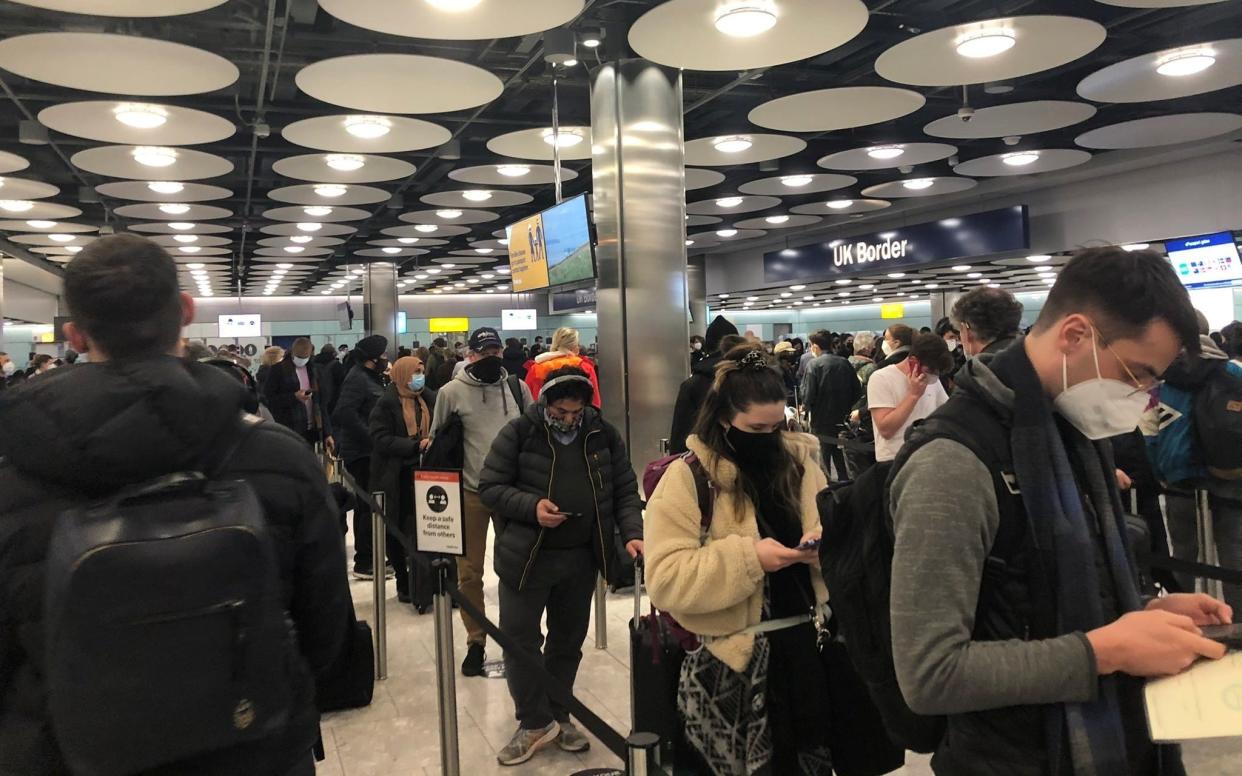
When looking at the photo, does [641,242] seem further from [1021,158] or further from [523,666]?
[1021,158]

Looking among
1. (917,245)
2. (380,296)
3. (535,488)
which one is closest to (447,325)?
(380,296)

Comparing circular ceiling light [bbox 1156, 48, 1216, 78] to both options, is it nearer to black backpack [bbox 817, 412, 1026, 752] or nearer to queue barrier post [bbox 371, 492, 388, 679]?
queue barrier post [bbox 371, 492, 388, 679]

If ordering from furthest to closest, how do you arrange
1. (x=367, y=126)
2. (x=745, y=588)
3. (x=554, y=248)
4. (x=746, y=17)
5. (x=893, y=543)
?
1. (x=367, y=126)
2. (x=554, y=248)
3. (x=746, y=17)
4. (x=745, y=588)
5. (x=893, y=543)

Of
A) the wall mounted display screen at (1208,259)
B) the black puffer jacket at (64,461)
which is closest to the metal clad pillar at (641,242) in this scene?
the black puffer jacket at (64,461)

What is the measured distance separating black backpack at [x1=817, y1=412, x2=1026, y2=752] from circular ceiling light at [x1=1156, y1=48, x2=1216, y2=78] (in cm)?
814

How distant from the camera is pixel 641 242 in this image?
24.9 feet

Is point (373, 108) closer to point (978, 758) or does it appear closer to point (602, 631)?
point (602, 631)

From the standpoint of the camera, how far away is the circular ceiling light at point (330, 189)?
1302 cm

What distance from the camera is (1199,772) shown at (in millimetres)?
3604

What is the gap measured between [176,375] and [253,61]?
8437 millimetres

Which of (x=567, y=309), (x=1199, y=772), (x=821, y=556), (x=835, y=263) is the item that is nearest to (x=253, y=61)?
(x=567, y=309)

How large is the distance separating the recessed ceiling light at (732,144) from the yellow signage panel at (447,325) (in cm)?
2778

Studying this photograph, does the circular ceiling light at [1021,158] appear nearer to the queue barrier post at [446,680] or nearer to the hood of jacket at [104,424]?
the queue barrier post at [446,680]

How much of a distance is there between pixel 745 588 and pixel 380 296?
25175 millimetres
